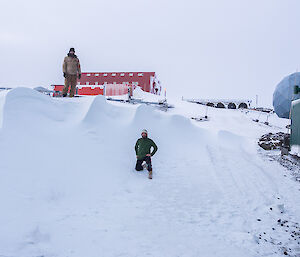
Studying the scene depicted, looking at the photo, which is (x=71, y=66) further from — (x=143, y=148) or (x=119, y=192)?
(x=119, y=192)

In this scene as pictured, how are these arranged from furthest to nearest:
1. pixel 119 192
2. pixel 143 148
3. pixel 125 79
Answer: pixel 125 79 → pixel 143 148 → pixel 119 192

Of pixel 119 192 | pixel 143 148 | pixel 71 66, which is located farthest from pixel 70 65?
pixel 119 192

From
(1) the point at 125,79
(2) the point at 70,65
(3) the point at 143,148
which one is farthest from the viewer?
(1) the point at 125,79

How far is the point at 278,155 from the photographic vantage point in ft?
27.4

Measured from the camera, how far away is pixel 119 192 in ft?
17.3

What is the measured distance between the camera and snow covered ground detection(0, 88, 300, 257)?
371 cm

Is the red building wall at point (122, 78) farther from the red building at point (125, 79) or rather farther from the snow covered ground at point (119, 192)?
the snow covered ground at point (119, 192)

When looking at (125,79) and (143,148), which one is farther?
(125,79)

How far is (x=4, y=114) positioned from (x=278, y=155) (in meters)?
9.10

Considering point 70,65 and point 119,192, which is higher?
→ point 70,65

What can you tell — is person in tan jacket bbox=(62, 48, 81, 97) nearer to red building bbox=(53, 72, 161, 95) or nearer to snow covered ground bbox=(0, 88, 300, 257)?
snow covered ground bbox=(0, 88, 300, 257)

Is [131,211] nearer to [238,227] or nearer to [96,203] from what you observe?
[96,203]

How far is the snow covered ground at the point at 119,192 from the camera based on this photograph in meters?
3.71

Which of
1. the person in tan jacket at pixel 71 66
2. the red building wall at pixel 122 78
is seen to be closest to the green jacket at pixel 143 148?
the person in tan jacket at pixel 71 66
